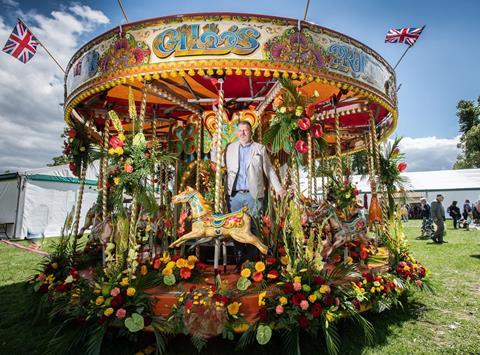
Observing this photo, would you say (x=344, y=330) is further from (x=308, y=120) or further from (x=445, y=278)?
(x=445, y=278)

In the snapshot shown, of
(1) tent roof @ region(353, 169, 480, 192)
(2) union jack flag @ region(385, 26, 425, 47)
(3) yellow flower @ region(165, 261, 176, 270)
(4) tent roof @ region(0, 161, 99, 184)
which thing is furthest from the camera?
(1) tent roof @ region(353, 169, 480, 192)

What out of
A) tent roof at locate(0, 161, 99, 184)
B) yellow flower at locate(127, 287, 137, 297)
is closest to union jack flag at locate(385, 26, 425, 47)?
yellow flower at locate(127, 287, 137, 297)

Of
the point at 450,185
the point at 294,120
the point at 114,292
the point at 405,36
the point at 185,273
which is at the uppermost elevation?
the point at 405,36

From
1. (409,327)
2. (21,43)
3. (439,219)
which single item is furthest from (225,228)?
(439,219)

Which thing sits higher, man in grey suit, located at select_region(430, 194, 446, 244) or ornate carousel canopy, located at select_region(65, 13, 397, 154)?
ornate carousel canopy, located at select_region(65, 13, 397, 154)

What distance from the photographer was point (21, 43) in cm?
553

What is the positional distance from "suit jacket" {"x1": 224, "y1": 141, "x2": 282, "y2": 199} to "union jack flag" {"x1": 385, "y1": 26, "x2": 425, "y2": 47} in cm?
403

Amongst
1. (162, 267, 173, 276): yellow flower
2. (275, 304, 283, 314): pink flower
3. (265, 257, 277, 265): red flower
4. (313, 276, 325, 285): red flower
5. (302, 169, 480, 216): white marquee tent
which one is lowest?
(275, 304, 283, 314): pink flower

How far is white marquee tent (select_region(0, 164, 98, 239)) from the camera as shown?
48.2 ft

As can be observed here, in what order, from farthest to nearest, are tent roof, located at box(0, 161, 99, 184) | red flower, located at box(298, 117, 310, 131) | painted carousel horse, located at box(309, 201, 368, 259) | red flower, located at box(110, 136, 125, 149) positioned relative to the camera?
tent roof, located at box(0, 161, 99, 184) < painted carousel horse, located at box(309, 201, 368, 259) < red flower, located at box(298, 117, 310, 131) < red flower, located at box(110, 136, 125, 149)

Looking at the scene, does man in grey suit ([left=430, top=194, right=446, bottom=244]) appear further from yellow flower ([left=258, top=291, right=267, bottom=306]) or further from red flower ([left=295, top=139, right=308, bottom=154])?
yellow flower ([left=258, top=291, right=267, bottom=306])

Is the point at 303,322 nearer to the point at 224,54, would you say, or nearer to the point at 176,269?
the point at 176,269

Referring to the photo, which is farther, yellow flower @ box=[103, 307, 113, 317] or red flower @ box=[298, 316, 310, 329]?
yellow flower @ box=[103, 307, 113, 317]

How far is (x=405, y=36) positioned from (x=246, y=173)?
4601mm
